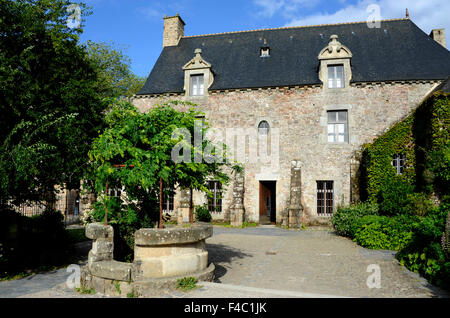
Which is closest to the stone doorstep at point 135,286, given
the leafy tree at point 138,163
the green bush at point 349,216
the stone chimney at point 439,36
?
the leafy tree at point 138,163

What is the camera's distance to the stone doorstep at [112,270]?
4.64m

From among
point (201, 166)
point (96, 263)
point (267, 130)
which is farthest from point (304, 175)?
point (96, 263)

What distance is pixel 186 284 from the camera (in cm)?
484

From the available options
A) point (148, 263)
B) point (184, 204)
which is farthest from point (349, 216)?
point (148, 263)

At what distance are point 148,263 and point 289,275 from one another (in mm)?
3201

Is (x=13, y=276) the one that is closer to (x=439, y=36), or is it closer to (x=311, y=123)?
(x=311, y=123)

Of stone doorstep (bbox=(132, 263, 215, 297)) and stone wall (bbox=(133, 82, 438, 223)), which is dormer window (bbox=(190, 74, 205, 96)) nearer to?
→ stone wall (bbox=(133, 82, 438, 223))

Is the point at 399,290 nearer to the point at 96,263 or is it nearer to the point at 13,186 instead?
the point at 96,263

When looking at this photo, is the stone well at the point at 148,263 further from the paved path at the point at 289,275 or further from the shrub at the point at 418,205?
the shrub at the point at 418,205

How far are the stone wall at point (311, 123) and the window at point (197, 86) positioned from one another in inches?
61.5

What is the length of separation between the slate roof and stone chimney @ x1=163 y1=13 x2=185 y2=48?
427 millimetres

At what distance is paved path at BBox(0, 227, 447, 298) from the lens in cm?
491

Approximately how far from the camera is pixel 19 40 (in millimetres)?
6699

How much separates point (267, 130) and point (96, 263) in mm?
12370
